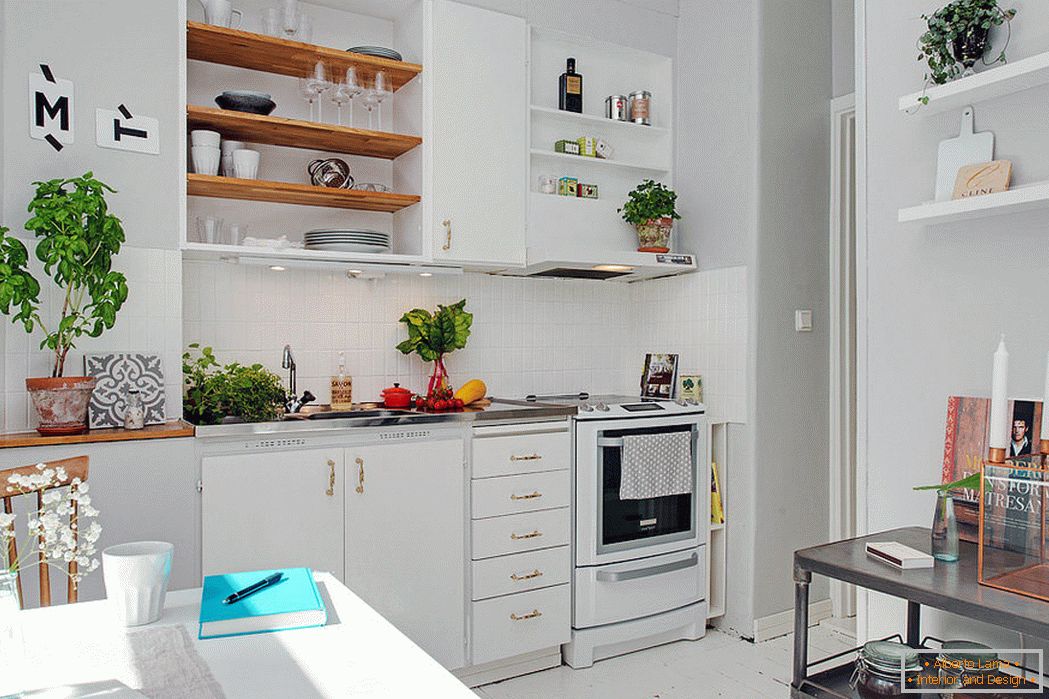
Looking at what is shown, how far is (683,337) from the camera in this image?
13.0 ft

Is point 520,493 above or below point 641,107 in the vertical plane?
below

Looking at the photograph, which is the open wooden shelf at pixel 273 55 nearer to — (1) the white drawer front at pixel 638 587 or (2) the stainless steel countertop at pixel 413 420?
(2) the stainless steel countertop at pixel 413 420

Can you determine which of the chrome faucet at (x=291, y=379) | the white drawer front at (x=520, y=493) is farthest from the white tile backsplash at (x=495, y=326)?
the white drawer front at (x=520, y=493)

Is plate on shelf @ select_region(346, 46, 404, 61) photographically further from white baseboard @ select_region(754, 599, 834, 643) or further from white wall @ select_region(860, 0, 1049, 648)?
white baseboard @ select_region(754, 599, 834, 643)

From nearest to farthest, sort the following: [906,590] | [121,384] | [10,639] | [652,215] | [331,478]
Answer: [10,639], [906,590], [121,384], [331,478], [652,215]

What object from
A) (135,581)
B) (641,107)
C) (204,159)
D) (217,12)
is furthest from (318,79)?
(135,581)

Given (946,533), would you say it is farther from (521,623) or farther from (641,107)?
(641,107)

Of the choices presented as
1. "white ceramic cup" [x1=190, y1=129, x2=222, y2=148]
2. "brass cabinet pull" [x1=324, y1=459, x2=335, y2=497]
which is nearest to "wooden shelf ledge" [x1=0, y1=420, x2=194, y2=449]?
"brass cabinet pull" [x1=324, y1=459, x2=335, y2=497]

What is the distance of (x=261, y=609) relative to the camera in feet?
4.13

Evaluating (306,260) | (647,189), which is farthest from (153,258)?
(647,189)

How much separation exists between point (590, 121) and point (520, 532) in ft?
6.68

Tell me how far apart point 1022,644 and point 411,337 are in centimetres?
244

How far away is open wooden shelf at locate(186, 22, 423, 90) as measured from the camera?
9.54 ft

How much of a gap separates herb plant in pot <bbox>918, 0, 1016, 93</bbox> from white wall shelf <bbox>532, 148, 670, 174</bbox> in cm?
202
